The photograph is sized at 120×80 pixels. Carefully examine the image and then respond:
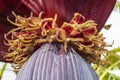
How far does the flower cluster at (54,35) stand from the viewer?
76 cm

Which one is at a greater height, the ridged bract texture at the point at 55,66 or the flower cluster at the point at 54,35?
the flower cluster at the point at 54,35

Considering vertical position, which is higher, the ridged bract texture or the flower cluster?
the flower cluster

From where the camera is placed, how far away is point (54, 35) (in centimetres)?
76

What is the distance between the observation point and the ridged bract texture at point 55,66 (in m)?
0.70

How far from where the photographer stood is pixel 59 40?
0.76m

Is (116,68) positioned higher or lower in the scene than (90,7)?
higher

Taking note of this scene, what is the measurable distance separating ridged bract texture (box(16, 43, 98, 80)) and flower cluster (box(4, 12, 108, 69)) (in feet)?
0.07

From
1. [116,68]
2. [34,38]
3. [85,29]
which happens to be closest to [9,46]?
[34,38]

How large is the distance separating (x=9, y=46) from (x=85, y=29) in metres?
0.22

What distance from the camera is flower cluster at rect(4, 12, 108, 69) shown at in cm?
76

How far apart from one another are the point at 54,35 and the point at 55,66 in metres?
0.09

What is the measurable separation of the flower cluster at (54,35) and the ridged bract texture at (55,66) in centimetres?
2

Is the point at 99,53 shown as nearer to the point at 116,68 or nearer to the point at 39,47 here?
the point at 39,47

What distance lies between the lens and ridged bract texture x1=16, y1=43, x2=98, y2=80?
697 millimetres
